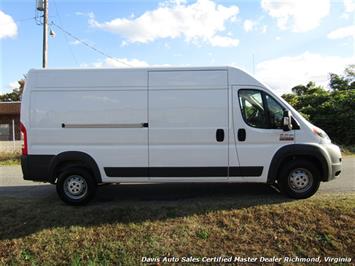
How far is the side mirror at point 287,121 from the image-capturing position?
6.57m

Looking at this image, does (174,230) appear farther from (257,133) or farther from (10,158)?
(10,158)

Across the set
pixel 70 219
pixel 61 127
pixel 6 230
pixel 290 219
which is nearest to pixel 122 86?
pixel 61 127

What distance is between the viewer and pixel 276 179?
6.78 meters

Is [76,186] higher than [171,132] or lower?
lower

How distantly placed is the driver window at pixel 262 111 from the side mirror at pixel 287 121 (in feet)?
0.31

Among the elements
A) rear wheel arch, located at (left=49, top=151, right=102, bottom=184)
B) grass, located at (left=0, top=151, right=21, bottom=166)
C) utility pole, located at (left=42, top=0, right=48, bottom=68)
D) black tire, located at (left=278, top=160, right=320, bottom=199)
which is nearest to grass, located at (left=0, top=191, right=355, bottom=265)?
black tire, located at (left=278, top=160, right=320, bottom=199)

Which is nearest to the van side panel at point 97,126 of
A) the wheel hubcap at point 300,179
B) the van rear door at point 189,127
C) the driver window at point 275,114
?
the van rear door at point 189,127

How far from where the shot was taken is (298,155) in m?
6.71

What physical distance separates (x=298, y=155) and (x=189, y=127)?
6.79 ft

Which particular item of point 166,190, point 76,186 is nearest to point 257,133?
point 166,190

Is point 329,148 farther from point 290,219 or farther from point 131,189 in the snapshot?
point 131,189

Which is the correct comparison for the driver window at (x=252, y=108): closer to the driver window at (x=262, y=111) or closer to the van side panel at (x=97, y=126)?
the driver window at (x=262, y=111)

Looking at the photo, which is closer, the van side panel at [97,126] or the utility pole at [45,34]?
the van side panel at [97,126]

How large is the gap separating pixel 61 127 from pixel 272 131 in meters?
3.85
